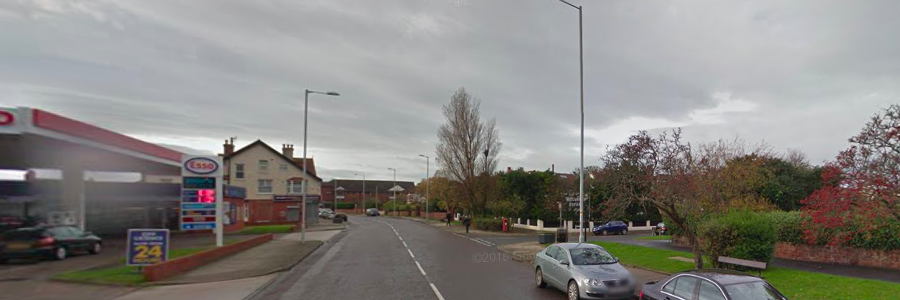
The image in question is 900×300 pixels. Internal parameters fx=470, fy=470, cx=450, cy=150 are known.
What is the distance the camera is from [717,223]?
47.8 ft

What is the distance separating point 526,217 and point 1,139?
1555 inches

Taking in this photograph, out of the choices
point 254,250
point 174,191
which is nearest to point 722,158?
point 254,250

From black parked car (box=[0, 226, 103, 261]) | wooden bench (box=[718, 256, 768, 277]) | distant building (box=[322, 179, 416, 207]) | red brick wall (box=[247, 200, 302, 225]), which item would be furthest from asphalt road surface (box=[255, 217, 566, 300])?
distant building (box=[322, 179, 416, 207])

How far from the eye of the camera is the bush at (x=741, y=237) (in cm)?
1420

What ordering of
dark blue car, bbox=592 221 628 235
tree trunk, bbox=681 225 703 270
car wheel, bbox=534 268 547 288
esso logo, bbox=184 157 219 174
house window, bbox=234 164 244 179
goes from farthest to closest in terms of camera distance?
1. house window, bbox=234 164 244 179
2. dark blue car, bbox=592 221 628 235
3. esso logo, bbox=184 157 219 174
4. tree trunk, bbox=681 225 703 270
5. car wheel, bbox=534 268 547 288

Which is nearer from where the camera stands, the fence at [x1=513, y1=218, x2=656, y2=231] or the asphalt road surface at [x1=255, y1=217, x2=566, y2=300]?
the asphalt road surface at [x1=255, y1=217, x2=566, y2=300]

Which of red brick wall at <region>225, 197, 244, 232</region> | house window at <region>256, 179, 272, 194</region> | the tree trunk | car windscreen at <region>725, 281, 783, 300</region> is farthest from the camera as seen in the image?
house window at <region>256, 179, 272, 194</region>

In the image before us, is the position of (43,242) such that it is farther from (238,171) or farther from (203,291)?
(238,171)

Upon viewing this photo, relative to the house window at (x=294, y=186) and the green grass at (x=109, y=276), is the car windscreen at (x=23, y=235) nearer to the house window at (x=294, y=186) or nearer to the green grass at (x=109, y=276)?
the green grass at (x=109, y=276)

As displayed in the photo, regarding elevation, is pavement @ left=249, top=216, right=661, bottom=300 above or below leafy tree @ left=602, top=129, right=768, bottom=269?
below

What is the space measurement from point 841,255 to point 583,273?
12684mm

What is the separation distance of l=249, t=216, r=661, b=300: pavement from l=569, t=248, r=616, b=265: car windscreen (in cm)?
102

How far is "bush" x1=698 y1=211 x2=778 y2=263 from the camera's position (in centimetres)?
1420

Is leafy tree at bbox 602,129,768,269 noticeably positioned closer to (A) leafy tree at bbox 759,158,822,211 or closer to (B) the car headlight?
(B) the car headlight
